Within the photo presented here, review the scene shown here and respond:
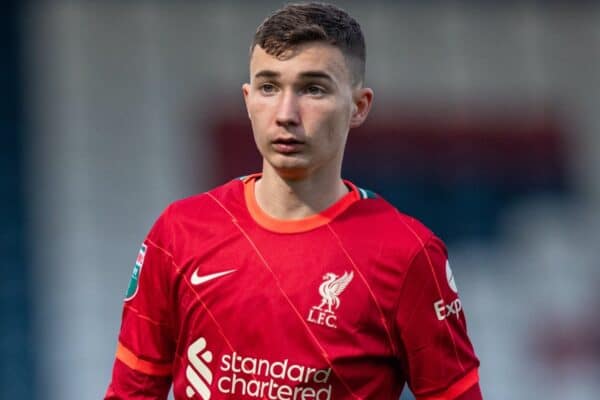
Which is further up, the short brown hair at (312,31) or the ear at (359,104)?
the short brown hair at (312,31)

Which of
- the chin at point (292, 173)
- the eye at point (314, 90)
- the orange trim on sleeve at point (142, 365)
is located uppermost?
the eye at point (314, 90)

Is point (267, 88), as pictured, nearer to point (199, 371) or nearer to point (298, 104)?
point (298, 104)

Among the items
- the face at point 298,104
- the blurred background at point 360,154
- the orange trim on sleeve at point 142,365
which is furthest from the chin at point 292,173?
the blurred background at point 360,154

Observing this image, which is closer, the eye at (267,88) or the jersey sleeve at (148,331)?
the eye at (267,88)

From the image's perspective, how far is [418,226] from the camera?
2.68 m

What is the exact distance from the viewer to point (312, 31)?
101 inches

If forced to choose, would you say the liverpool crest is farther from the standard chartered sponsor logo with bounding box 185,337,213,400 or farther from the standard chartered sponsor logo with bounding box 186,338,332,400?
the standard chartered sponsor logo with bounding box 185,337,213,400

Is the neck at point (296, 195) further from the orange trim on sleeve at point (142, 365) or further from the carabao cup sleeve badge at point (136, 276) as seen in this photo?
the orange trim on sleeve at point (142, 365)

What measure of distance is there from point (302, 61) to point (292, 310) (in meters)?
0.54

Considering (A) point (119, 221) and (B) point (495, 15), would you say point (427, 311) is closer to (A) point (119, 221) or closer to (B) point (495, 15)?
(A) point (119, 221)

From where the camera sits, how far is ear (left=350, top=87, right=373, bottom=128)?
2.70 metres

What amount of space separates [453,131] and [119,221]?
214cm

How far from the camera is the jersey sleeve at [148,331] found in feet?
8.80

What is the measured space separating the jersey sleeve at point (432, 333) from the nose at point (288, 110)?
0.42 metres
